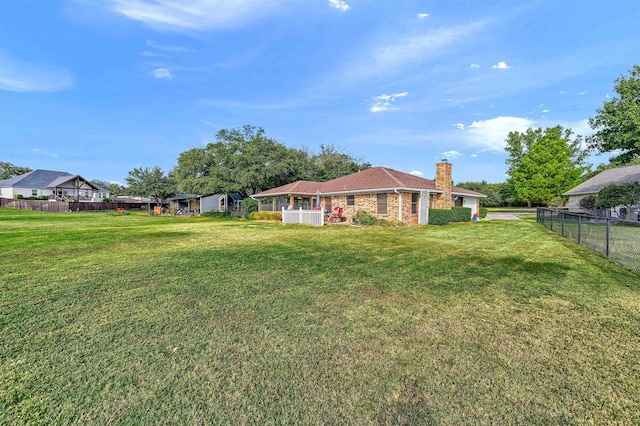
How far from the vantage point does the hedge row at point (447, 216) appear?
1831cm

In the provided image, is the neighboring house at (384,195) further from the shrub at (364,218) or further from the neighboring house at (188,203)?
the neighboring house at (188,203)

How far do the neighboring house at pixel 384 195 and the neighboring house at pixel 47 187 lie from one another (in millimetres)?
44131

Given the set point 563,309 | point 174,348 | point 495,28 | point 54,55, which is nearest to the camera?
point 174,348

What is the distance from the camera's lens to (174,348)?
111 inches

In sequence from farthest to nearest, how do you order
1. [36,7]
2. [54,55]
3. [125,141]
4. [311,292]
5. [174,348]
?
[125,141]
[54,55]
[36,7]
[311,292]
[174,348]

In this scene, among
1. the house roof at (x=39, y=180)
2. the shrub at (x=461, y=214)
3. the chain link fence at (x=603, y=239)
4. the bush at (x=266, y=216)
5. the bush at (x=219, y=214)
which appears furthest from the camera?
the house roof at (x=39, y=180)

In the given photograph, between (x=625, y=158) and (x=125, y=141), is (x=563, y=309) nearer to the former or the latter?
(x=625, y=158)

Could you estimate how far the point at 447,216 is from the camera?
743 inches

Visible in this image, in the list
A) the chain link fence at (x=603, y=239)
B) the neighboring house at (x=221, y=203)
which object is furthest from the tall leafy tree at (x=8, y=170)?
the chain link fence at (x=603, y=239)

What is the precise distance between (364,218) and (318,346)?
15.1m

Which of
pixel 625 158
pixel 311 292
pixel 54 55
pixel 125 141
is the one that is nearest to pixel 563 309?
pixel 311 292

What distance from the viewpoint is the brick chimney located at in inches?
804

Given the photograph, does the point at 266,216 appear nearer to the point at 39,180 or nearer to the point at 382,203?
the point at 382,203

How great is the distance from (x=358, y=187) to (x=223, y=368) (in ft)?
56.9
